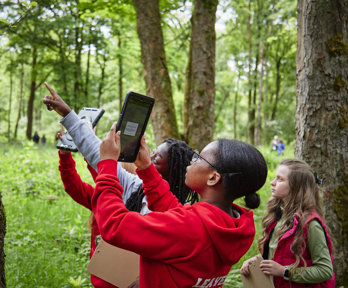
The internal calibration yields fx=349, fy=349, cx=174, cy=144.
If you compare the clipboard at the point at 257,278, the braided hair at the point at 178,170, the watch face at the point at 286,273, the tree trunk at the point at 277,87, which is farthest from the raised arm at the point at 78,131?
the tree trunk at the point at 277,87

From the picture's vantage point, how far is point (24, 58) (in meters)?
22.5

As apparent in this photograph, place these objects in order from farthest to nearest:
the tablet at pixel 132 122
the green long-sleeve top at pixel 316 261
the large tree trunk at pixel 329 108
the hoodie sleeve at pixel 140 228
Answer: the large tree trunk at pixel 329 108, the green long-sleeve top at pixel 316 261, the tablet at pixel 132 122, the hoodie sleeve at pixel 140 228

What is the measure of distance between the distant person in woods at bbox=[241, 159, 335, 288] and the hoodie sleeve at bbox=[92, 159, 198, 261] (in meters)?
1.36

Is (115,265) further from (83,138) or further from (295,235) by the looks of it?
(295,235)

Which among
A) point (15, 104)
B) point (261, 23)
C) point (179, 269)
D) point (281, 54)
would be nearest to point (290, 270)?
point (179, 269)

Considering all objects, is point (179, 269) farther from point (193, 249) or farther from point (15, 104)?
point (15, 104)

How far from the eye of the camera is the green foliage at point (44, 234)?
4320mm

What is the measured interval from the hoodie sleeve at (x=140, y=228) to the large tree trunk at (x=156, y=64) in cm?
537

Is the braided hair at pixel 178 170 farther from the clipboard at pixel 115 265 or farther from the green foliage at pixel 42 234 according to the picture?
the green foliage at pixel 42 234

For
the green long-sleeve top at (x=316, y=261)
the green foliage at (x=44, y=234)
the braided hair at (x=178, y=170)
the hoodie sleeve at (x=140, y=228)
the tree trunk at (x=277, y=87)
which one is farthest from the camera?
the tree trunk at (x=277, y=87)

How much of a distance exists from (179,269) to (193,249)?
0.40ft

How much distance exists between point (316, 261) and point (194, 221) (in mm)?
1448

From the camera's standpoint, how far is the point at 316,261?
2543 mm

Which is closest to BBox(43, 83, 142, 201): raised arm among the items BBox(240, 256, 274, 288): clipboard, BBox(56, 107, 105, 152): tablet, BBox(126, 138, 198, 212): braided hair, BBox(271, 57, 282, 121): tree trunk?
BBox(56, 107, 105, 152): tablet
